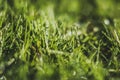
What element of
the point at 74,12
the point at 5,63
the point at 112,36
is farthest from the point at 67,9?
the point at 5,63

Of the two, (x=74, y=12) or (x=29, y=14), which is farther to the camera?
(x=29, y=14)

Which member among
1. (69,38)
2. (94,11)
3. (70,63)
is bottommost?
(70,63)

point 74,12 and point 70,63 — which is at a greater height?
point 74,12

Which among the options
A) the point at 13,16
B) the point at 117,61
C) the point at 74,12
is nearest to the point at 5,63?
the point at 13,16

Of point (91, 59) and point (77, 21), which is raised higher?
point (77, 21)

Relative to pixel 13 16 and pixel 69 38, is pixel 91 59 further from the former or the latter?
pixel 13 16

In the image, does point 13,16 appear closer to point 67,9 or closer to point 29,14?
point 29,14
